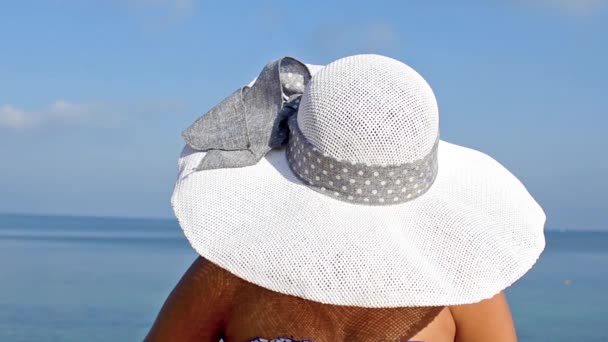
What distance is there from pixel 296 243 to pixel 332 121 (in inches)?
7.5

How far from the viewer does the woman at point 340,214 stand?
4.49 ft

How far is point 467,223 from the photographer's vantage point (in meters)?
1.48

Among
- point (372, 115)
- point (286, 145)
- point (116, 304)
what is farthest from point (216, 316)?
point (116, 304)

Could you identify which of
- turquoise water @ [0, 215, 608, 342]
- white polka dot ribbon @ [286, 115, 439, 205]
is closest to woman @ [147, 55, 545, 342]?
white polka dot ribbon @ [286, 115, 439, 205]

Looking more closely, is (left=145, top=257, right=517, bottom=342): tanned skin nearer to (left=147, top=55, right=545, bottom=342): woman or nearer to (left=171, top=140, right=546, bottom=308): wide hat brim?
(left=147, top=55, right=545, bottom=342): woman

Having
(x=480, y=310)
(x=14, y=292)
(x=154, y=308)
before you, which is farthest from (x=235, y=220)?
(x=14, y=292)

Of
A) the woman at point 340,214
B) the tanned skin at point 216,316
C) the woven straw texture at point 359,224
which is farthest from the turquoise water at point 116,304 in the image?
the woven straw texture at point 359,224

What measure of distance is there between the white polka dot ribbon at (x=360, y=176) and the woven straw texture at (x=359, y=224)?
1 centimetres

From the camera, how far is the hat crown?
4.59ft

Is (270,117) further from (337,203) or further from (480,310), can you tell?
(480,310)

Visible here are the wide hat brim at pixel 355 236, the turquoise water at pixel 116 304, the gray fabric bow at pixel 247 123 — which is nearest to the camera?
the wide hat brim at pixel 355 236

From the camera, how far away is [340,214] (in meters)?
1.42

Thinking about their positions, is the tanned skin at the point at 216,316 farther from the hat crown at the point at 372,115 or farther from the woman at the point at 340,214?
the hat crown at the point at 372,115

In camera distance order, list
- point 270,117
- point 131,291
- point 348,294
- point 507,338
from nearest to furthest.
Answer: point 348,294 → point 270,117 → point 507,338 → point 131,291
